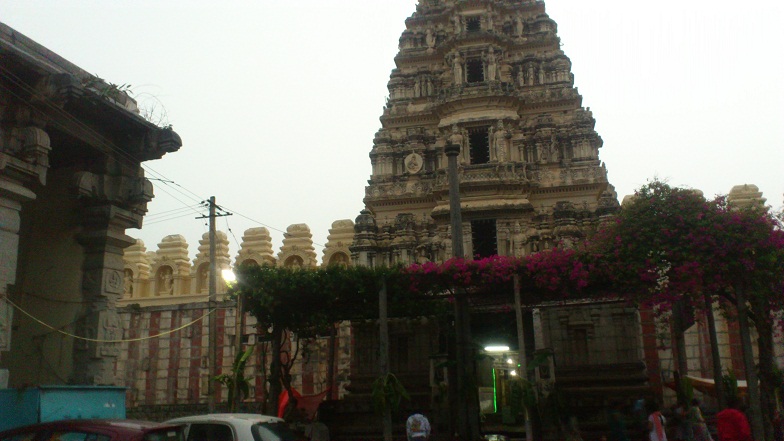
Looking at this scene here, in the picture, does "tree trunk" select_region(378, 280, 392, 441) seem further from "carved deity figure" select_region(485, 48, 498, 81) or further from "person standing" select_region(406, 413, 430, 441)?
"carved deity figure" select_region(485, 48, 498, 81)

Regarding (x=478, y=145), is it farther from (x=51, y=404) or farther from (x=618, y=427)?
(x=51, y=404)

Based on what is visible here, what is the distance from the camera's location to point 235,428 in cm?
883

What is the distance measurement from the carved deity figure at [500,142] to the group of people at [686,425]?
42.4 ft

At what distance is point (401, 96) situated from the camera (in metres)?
29.2

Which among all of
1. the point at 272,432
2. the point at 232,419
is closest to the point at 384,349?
the point at 272,432

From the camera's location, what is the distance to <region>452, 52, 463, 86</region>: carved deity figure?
1098 inches

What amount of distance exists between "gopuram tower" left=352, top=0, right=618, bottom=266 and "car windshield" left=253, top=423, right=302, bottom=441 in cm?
1542

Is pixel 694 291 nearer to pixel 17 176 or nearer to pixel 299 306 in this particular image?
pixel 299 306

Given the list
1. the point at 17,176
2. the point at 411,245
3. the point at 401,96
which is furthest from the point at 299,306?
the point at 401,96

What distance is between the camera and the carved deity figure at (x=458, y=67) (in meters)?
27.9

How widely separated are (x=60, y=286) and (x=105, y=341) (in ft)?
4.31

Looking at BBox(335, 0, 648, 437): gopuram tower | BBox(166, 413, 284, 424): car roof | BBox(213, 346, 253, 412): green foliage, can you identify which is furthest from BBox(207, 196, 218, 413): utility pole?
BBox(166, 413, 284, 424): car roof

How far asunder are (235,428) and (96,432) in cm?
205

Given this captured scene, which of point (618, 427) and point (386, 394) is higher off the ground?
point (386, 394)
